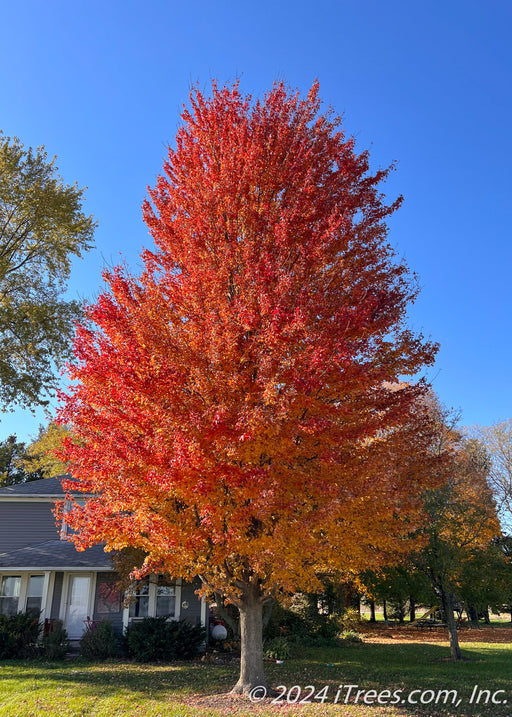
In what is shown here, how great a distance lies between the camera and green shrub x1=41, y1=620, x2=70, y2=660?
15.2 metres

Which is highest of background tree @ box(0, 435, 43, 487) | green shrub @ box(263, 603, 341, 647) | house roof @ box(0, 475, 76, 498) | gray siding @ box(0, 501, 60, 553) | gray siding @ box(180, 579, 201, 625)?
background tree @ box(0, 435, 43, 487)

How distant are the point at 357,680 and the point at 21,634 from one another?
10.4 meters

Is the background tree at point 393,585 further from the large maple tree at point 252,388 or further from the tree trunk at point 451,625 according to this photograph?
the large maple tree at point 252,388

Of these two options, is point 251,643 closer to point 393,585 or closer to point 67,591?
point 67,591

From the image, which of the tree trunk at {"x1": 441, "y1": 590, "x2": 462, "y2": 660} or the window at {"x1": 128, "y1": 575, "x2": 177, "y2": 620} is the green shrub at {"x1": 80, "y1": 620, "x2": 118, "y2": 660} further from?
the tree trunk at {"x1": 441, "y1": 590, "x2": 462, "y2": 660}

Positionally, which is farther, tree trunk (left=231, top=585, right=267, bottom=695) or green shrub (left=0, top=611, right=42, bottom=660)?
green shrub (left=0, top=611, right=42, bottom=660)

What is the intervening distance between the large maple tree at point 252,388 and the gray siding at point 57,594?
9278mm

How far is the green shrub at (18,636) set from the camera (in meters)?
15.2

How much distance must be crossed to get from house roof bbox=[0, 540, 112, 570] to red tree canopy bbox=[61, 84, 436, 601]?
7.76 meters

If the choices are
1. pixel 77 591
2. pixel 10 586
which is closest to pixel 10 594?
pixel 10 586

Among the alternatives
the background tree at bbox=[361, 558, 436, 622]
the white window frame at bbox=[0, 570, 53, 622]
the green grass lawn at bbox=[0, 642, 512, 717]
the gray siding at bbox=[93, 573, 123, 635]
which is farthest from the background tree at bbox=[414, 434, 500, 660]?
the white window frame at bbox=[0, 570, 53, 622]

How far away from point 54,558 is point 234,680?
8.51m

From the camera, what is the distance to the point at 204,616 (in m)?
18.1

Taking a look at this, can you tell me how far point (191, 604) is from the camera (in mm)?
18328
